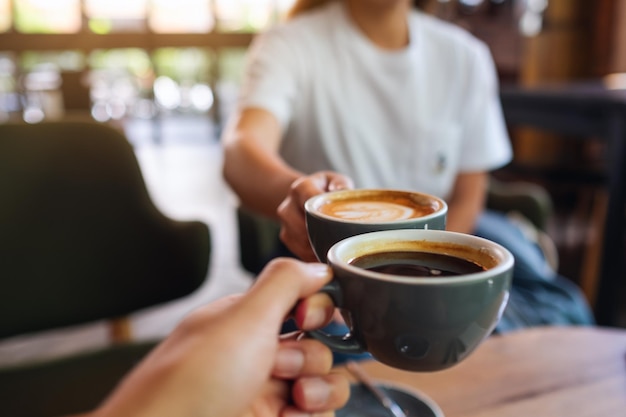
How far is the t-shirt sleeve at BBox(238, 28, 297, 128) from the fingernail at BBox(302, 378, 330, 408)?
85cm

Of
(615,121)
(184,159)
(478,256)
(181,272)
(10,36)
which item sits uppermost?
(10,36)

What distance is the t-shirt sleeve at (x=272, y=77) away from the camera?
1.29m

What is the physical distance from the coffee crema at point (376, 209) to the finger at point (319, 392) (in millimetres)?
151

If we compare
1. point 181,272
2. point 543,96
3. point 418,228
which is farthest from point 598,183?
point 418,228

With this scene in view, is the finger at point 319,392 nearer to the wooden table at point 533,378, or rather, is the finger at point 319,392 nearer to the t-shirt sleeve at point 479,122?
the wooden table at point 533,378

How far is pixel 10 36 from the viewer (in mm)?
7707

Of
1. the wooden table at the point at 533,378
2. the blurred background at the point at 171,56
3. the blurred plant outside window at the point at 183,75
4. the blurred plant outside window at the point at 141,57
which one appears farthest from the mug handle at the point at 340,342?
the blurred plant outside window at the point at 183,75

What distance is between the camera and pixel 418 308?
0.42m

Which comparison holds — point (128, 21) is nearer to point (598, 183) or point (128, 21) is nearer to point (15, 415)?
point (598, 183)

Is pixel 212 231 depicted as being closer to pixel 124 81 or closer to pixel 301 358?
pixel 301 358

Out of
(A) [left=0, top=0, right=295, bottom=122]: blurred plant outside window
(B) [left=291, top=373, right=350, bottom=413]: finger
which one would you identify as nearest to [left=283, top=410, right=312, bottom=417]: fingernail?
(B) [left=291, top=373, right=350, bottom=413]: finger

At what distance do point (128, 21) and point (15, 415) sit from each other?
800 centimetres

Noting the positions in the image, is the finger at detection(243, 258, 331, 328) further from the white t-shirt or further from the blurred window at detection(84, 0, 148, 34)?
the blurred window at detection(84, 0, 148, 34)

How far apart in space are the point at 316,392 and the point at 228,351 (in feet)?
0.43
